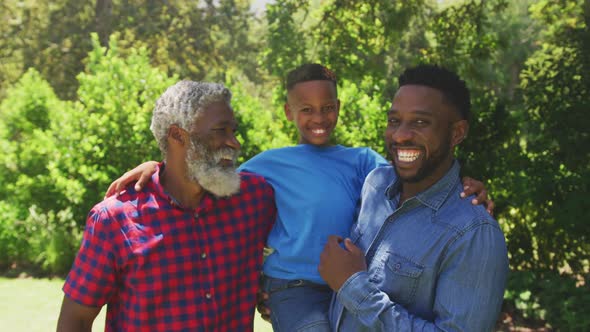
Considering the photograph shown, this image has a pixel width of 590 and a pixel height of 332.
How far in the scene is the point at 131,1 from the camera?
2664cm

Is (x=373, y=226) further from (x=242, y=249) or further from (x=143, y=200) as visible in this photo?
(x=143, y=200)

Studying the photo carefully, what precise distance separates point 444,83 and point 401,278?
789 mm

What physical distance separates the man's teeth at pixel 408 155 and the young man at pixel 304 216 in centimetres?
60

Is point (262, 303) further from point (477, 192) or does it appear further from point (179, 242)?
point (477, 192)

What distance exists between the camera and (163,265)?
2.51 meters

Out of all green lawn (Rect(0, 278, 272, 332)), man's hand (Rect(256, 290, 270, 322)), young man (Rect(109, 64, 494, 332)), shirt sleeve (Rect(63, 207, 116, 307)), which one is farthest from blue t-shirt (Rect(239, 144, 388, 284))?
green lawn (Rect(0, 278, 272, 332))

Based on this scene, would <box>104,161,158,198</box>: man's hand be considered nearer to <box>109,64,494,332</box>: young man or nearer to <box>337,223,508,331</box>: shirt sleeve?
<box>109,64,494,332</box>: young man

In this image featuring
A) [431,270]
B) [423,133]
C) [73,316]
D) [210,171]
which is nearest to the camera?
[431,270]

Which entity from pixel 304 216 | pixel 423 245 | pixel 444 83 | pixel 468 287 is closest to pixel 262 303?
pixel 304 216

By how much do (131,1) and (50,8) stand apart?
11.2 feet

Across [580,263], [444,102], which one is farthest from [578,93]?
[444,102]

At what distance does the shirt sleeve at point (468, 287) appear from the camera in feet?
6.84

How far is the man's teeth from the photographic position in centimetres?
238

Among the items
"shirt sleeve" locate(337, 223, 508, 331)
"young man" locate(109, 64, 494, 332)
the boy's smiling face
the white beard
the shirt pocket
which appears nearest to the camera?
"shirt sleeve" locate(337, 223, 508, 331)
